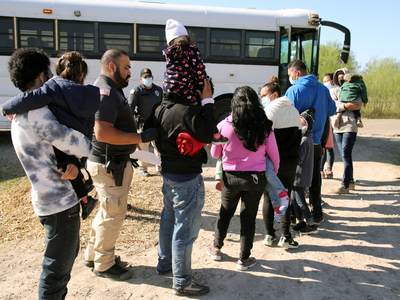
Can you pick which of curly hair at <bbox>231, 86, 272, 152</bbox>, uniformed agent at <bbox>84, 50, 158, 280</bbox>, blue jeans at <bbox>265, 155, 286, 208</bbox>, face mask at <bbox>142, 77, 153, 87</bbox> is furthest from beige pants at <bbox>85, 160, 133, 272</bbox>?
face mask at <bbox>142, 77, 153, 87</bbox>

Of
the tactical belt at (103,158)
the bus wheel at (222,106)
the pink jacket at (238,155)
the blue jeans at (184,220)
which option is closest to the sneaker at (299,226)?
the pink jacket at (238,155)

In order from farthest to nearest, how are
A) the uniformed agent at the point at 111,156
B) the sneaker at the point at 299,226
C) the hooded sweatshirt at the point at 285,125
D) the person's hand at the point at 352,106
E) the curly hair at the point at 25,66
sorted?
the person's hand at the point at 352,106 < the sneaker at the point at 299,226 < the hooded sweatshirt at the point at 285,125 < the uniformed agent at the point at 111,156 < the curly hair at the point at 25,66

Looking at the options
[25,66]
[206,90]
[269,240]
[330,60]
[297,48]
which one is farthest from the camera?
[330,60]

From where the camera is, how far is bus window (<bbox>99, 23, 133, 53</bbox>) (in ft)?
27.0

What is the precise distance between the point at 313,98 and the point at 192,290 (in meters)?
2.84

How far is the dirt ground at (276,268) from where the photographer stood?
9.37 feet

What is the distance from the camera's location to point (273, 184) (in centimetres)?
323

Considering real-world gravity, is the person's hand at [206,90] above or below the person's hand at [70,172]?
above

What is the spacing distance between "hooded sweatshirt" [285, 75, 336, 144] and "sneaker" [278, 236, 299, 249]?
1.37m

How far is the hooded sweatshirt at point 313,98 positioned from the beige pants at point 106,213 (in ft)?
7.97

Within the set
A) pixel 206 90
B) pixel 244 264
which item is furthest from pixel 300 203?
pixel 206 90

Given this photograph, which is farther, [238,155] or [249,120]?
[238,155]

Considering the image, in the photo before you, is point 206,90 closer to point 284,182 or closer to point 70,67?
point 70,67

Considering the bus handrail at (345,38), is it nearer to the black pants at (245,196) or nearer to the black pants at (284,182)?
the black pants at (284,182)
